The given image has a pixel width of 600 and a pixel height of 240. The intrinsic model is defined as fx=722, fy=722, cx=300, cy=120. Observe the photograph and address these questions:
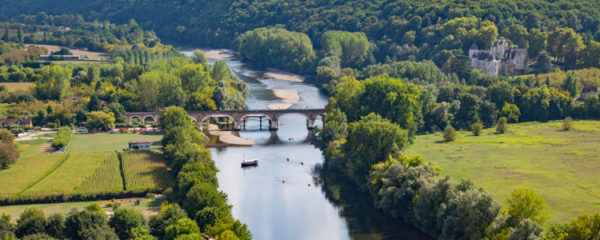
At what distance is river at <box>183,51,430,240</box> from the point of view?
8388 cm

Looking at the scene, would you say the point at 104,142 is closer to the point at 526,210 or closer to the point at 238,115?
the point at 238,115

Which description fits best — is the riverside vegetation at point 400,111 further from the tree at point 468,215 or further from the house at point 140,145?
the house at point 140,145

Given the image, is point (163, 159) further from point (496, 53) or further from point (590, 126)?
point (496, 53)

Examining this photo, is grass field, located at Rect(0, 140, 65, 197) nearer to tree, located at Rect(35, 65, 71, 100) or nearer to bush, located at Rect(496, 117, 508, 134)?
tree, located at Rect(35, 65, 71, 100)

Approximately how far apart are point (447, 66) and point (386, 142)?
8909cm

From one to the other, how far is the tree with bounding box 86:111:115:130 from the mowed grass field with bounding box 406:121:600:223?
58430 mm

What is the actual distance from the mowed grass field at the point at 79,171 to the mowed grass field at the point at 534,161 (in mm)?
40188

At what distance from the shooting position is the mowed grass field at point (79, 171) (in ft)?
305

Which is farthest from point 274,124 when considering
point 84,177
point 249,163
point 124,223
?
point 124,223

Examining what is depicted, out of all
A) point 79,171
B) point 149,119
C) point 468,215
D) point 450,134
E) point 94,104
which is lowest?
point 149,119

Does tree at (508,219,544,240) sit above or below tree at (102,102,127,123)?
above

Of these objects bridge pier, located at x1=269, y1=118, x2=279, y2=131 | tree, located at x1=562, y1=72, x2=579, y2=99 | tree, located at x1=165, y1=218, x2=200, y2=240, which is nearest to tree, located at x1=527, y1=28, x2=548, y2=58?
tree, located at x1=562, y1=72, x2=579, y2=99

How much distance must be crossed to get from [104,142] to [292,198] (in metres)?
44.5

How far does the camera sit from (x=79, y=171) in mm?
102188
